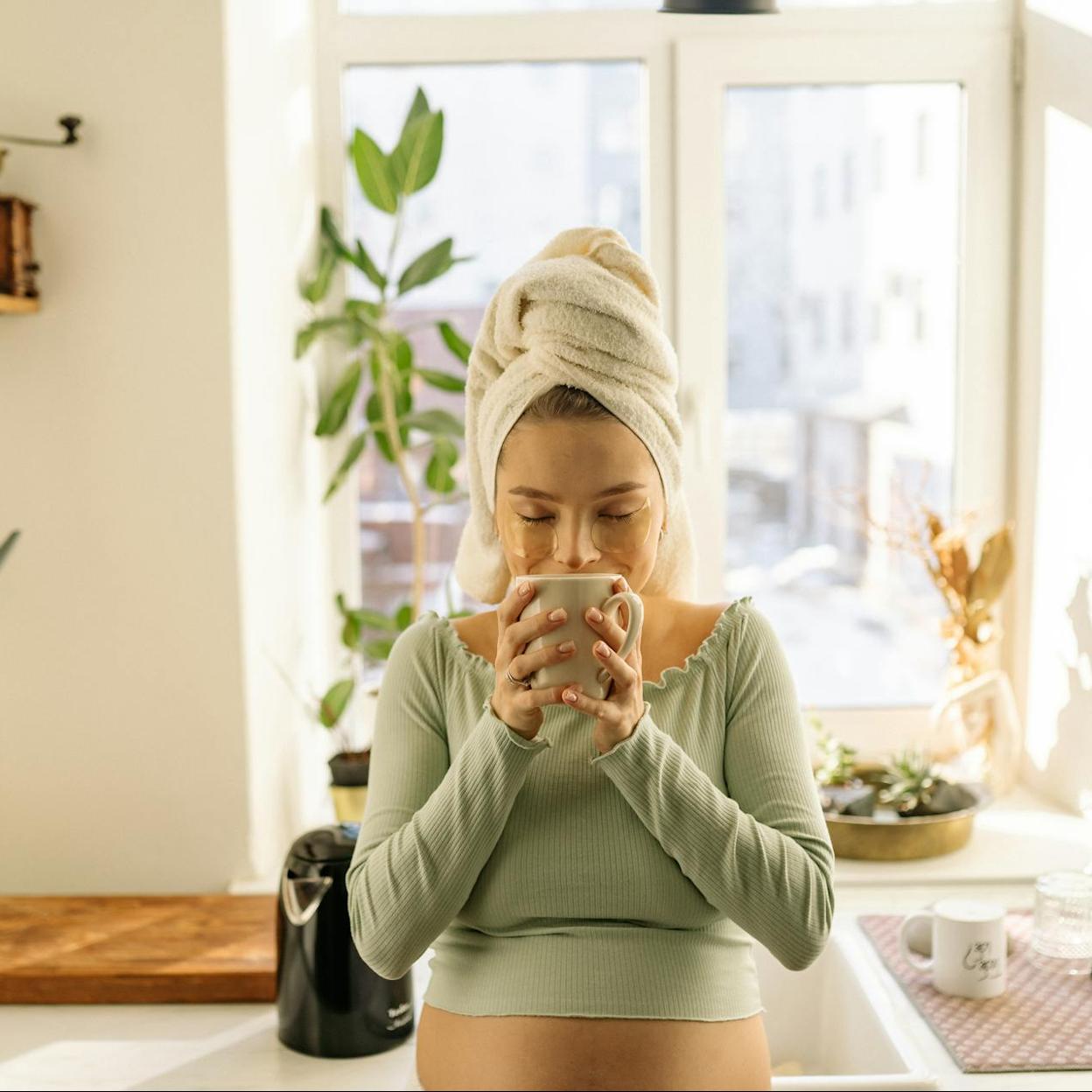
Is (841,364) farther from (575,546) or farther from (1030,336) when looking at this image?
(575,546)

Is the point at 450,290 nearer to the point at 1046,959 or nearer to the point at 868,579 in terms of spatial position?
the point at 868,579

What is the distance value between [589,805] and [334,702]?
1194 millimetres

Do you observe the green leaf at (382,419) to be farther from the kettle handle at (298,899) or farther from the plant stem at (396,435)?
the kettle handle at (298,899)

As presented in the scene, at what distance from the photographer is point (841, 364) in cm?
253

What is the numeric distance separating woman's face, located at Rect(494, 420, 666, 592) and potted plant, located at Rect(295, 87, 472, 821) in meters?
1.13

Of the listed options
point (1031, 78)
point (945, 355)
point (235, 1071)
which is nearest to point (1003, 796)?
point (945, 355)

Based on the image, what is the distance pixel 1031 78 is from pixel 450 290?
3.64 ft

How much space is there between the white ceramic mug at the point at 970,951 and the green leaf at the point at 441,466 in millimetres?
1114

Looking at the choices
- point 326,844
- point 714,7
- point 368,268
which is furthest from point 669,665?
point 368,268

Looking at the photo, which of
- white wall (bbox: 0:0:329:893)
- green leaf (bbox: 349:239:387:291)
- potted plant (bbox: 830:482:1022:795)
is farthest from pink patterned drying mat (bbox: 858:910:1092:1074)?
green leaf (bbox: 349:239:387:291)

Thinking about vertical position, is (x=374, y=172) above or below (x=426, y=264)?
above

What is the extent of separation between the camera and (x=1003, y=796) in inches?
92.4

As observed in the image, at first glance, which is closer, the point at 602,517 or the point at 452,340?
the point at 602,517

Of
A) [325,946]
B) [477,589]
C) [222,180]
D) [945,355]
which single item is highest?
[222,180]
